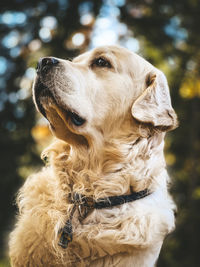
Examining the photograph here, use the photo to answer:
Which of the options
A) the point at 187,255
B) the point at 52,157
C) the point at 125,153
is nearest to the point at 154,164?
the point at 125,153

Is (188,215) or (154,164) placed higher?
(154,164)

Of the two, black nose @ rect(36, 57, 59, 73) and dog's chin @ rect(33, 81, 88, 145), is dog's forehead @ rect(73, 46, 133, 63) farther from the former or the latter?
dog's chin @ rect(33, 81, 88, 145)

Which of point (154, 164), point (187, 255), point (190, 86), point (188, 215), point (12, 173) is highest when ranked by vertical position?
point (154, 164)

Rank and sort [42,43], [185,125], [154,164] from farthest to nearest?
[185,125]
[42,43]
[154,164]

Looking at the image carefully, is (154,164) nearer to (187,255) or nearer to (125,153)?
(125,153)

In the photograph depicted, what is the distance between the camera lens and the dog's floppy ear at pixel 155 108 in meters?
2.37

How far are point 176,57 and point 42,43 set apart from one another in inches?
103

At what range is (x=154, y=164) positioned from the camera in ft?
7.79

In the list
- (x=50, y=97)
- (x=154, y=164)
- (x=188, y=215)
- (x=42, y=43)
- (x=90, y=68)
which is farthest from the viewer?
(x=188, y=215)

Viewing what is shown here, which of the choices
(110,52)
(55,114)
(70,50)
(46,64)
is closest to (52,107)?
(55,114)

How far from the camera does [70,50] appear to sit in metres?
5.57

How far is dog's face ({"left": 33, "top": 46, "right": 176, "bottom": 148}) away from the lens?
2.23m

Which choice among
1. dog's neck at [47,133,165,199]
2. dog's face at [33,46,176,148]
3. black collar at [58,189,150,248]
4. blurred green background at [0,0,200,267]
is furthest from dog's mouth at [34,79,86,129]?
blurred green background at [0,0,200,267]

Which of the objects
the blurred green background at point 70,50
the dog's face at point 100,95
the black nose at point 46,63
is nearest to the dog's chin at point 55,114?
the dog's face at point 100,95
